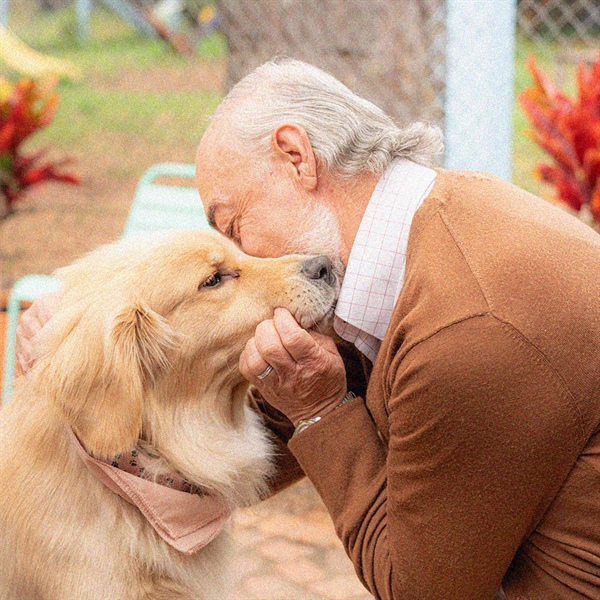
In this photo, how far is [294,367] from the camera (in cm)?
218

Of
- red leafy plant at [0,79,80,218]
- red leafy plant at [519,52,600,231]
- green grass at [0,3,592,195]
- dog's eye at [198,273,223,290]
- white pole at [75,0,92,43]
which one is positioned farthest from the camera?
white pole at [75,0,92,43]

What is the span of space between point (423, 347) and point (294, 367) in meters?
0.41

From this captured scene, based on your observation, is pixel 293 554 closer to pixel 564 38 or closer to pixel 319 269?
pixel 319 269

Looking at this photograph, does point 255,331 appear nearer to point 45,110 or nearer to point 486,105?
point 486,105

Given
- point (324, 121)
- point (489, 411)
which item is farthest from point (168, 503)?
point (324, 121)

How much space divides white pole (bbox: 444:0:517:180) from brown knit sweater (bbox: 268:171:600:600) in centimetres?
168

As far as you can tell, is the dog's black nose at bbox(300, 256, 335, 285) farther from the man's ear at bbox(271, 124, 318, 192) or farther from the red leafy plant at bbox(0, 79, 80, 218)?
the red leafy plant at bbox(0, 79, 80, 218)

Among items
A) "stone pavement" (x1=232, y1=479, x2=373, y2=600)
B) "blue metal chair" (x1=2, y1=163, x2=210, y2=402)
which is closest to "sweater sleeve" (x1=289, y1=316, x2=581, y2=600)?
"stone pavement" (x1=232, y1=479, x2=373, y2=600)

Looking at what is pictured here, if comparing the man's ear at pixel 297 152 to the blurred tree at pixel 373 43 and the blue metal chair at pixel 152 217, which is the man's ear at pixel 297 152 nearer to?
the blue metal chair at pixel 152 217

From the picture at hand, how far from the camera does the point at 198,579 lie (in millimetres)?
2441

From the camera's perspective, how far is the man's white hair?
235cm

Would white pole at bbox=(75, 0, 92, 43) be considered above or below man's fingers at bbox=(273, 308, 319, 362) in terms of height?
below

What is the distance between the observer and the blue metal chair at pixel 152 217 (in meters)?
4.11

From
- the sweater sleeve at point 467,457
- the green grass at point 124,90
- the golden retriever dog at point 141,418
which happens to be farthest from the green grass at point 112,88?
the sweater sleeve at point 467,457
